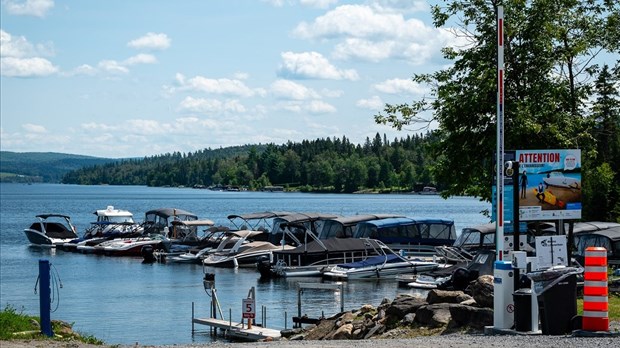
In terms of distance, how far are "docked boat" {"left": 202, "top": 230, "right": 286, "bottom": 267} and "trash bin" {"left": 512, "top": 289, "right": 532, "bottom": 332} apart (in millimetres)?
41791

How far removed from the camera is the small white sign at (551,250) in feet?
58.4

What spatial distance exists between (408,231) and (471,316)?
133ft

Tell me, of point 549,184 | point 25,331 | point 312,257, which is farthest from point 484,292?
point 312,257

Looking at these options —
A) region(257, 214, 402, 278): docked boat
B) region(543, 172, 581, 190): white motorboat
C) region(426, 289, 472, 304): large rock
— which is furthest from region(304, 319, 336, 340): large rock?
region(257, 214, 402, 278): docked boat

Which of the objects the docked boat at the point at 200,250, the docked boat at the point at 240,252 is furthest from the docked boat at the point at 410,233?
the docked boat at the point at 200,250

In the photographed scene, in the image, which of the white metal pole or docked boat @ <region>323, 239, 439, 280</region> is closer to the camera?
the white metal pole

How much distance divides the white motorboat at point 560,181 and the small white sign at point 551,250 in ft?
11.1

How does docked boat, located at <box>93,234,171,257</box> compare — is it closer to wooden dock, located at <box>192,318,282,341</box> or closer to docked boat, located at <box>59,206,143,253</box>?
docked boat, located at <box>59,206,143,253</box>

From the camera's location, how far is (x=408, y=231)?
58.3m

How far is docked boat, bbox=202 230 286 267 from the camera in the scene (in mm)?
59219

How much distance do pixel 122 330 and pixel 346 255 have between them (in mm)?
22019

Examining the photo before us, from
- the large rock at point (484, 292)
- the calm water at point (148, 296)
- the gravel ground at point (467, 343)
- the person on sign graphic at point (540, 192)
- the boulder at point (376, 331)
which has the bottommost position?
the calm water at point (148, 296)

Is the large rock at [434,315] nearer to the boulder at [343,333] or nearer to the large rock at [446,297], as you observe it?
the large rock at [446,297]

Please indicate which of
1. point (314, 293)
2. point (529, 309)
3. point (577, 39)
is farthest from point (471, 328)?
point (314, 293)
